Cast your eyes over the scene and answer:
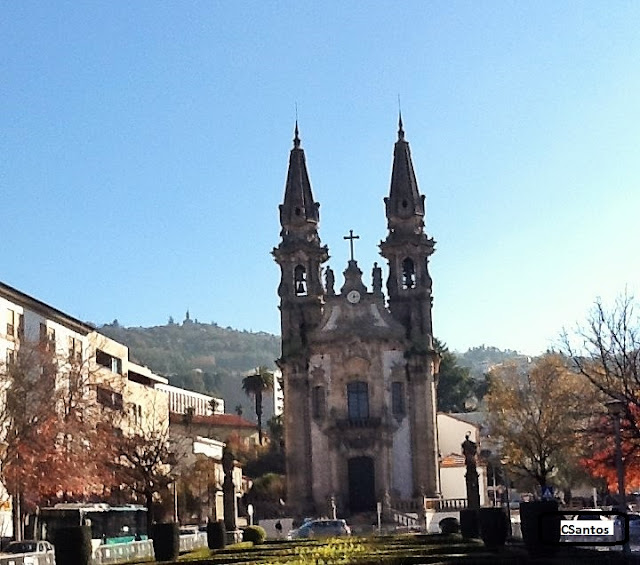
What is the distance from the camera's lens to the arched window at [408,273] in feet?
224

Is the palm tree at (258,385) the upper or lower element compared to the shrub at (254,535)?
upper

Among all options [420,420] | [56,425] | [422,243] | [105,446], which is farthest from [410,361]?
[56,425]

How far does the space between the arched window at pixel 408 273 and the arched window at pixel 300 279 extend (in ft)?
22.8

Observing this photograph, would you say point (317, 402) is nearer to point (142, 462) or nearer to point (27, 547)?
point (142, 462)

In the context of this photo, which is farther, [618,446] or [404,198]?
[404,198]

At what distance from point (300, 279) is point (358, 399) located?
970cm

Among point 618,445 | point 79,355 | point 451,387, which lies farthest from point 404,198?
point 451,387

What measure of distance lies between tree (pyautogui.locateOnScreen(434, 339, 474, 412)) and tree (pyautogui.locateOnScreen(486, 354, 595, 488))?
49.5 m

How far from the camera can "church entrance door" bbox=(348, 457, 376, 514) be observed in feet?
212

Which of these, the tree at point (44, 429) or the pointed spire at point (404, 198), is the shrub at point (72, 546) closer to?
the tree at point (44, 429)

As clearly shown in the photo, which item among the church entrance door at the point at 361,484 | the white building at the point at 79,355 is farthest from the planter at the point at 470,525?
the church entrance door at the point at 361,484

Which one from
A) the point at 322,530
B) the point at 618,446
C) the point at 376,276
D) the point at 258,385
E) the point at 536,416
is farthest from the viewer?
the point at 258,385

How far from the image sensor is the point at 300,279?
69.9 m

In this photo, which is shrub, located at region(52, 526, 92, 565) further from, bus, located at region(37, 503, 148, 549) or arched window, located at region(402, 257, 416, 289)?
arched window, located at region(402, 257, 416, 289)
